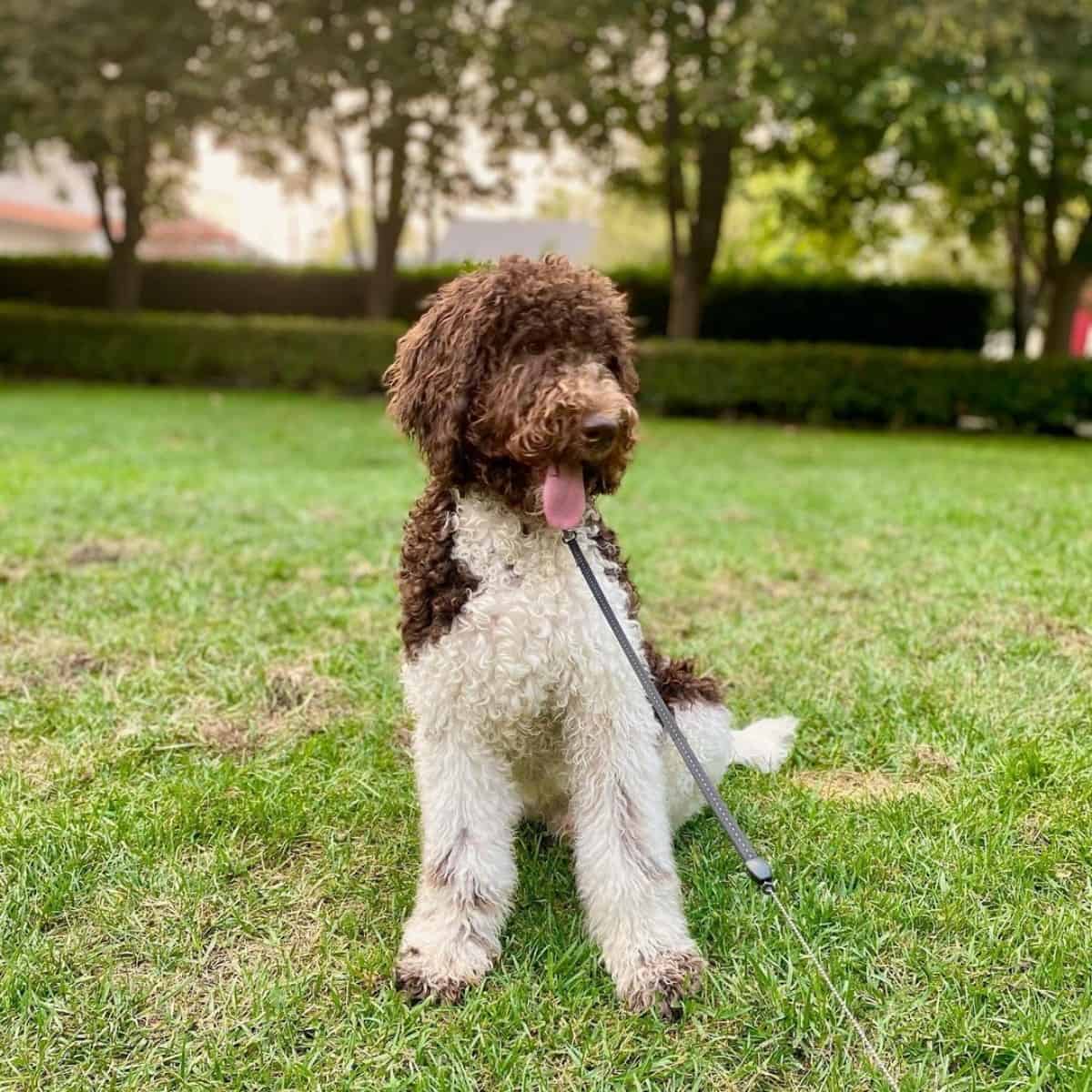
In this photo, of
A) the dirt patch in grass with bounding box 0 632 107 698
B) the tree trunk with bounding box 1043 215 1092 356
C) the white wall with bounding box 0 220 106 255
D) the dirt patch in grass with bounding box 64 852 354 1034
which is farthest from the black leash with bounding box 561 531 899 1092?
the white wall with bounding box 0 220 106 255

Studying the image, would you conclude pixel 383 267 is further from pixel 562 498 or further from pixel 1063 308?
pixel 562 498

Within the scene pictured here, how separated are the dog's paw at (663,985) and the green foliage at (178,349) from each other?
47.9ft

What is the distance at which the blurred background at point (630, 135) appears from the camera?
1188 cm

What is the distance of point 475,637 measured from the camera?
220 centimetres

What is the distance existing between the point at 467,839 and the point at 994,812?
1.47 meters

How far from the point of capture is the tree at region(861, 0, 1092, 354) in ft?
36.0

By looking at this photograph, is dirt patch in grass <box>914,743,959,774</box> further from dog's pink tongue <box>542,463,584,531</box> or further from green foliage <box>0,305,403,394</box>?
green foliage <box>0,305,403,394</box>

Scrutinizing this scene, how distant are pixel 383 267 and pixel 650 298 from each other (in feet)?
16.1

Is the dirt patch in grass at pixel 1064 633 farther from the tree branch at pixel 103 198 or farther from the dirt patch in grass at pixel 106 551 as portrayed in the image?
the tree branch at pixel 103 198

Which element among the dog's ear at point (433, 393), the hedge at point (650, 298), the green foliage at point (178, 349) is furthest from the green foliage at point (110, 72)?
the dog's ear at point (433, 393)

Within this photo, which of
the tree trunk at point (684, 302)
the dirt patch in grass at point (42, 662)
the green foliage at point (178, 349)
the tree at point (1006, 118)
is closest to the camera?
the dirt patch in grass at point (42, 662)

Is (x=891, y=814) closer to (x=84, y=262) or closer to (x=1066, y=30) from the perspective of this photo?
(x=1066, y=30)

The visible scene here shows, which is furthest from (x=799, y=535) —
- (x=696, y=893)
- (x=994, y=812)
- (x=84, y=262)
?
(x=84, y=262)

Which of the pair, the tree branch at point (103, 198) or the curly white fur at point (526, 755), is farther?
the tree branch at point (103, 198)
